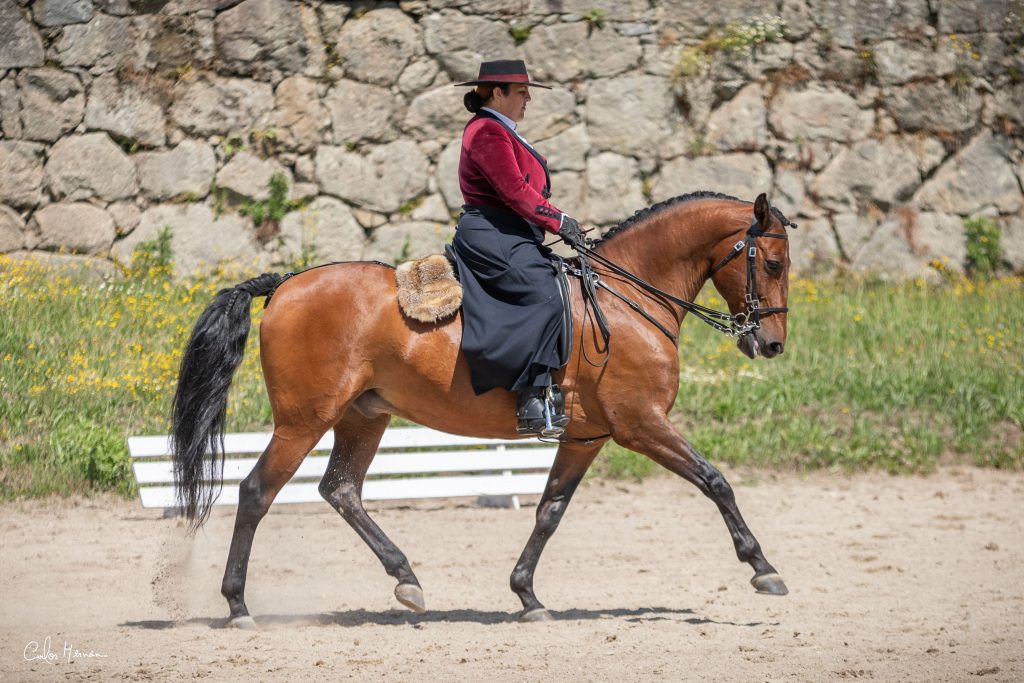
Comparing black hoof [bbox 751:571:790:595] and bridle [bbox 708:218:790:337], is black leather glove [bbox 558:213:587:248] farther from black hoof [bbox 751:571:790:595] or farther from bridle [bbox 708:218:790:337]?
black hoof [bbox 751:571:790:595]

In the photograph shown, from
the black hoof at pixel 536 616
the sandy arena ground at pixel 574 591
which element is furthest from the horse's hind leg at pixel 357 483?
the black hoof at pixel 536 616

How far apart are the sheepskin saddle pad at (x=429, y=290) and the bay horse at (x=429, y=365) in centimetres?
8

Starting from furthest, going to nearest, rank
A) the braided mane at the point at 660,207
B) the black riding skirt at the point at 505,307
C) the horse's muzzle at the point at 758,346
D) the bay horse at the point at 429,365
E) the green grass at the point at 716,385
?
the green grass at the point at 716,385
the braided mane at the point at 660,207
the horse's muzzle at the point at 758,346
the bay horse at the point at 429,365
the black riding skirt at the point at 505,307

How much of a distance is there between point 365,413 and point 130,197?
7040mm

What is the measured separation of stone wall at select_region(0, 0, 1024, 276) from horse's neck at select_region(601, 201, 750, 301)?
6362 millimetres

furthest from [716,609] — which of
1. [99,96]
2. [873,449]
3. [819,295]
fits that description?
[99,96]

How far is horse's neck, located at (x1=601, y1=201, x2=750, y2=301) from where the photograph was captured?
20.0 feet

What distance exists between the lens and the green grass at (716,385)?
9.15m

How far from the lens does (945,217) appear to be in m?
12.9

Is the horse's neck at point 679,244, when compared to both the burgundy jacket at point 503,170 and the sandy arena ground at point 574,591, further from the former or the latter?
the sandy arena ground at point 574,591

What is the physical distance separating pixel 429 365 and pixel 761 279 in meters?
1.92

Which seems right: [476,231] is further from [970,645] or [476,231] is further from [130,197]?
[130,197]

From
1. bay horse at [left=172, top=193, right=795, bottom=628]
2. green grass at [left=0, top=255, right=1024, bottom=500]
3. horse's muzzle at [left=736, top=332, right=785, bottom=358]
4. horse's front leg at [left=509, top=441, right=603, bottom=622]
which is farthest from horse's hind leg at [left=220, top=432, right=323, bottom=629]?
green grass at [left=0, top=255, right=1024, bottom=500]

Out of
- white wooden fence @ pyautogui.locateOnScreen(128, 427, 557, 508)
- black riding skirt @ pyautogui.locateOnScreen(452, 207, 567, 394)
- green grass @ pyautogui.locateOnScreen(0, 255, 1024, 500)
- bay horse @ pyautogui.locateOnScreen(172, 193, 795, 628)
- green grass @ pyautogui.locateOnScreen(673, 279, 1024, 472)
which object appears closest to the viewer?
black riding skirt @ pyautogui.locateOnScreen(452, 207, 567, 394)
